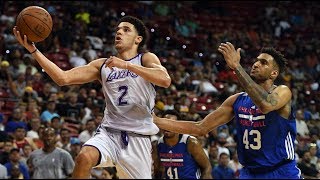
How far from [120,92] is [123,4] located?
1497 centimetres

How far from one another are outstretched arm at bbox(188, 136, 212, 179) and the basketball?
270cm

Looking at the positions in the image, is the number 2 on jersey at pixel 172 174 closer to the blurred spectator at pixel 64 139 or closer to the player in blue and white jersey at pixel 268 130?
the player in blue and white jersey at pixel 268 130

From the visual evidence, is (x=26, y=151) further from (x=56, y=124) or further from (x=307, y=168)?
(x=307, y=168)

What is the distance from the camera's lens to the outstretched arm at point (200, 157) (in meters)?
8.05

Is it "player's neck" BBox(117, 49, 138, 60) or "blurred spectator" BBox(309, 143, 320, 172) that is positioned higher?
"player's neck" BBox(117, 49, 138, 60)

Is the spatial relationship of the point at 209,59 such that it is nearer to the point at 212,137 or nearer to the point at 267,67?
the point at 212,137

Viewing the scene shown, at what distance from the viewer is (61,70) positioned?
244 inches

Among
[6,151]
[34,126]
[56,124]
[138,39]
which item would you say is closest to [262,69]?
[138,39]

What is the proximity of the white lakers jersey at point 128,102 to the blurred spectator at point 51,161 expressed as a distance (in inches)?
137

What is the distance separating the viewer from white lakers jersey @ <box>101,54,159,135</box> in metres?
6.18

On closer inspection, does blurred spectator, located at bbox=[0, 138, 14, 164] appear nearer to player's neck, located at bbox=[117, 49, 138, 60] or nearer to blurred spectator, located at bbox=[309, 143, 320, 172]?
player's neck, located at bbox=[117, 49, 138, 60]

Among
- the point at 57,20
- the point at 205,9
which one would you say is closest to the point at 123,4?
the point at 205,9

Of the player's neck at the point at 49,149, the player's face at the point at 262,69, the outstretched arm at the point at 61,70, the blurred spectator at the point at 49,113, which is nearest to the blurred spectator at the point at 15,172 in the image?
the player's neck at the point at 49,149

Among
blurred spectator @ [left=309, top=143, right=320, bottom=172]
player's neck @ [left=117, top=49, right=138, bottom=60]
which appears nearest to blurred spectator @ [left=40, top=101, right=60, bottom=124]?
blurred spectator @ [left=309, top=143, right=320, bottom=172]
